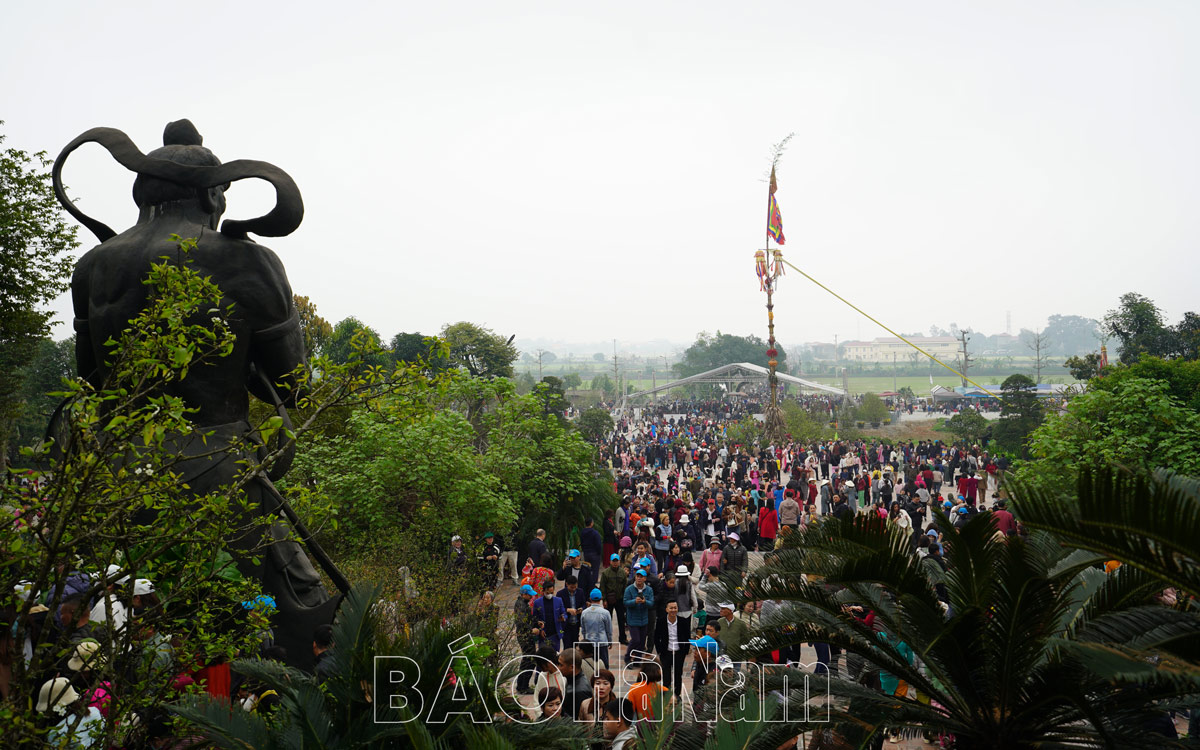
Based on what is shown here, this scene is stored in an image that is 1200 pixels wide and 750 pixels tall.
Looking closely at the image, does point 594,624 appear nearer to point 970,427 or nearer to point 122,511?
point 122,511

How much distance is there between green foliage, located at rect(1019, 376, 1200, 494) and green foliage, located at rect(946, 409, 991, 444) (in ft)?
59.6

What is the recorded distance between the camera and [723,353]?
93.4m

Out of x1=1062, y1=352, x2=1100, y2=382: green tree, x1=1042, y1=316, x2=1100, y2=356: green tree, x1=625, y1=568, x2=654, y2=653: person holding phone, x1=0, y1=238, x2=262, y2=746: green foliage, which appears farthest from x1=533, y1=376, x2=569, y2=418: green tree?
x1=1042, y1=316, x2=1100, y2=356: green tree

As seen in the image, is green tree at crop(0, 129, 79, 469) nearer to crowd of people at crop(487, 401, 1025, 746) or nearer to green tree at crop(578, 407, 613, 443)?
crowd of people at crop(487, 401, 1025, 746)

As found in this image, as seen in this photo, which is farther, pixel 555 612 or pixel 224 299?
pixel 555 612

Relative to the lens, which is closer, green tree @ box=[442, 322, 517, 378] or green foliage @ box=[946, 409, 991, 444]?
green foliage @ box=[946, 409, 991, 444]

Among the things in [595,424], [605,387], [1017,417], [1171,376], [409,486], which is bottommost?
[595,424]

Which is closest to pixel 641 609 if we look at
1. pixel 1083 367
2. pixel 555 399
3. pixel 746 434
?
pixel 555 399

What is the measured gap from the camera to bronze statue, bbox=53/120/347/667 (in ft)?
22.1

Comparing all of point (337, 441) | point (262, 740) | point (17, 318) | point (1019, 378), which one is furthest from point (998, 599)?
point (1019, 378)

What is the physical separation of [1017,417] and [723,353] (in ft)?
210

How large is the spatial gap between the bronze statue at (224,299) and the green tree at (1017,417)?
25.9 metres

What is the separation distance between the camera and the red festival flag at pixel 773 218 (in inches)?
1229

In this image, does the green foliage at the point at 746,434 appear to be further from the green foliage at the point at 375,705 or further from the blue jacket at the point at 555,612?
the green foliage at the point at 375,705
